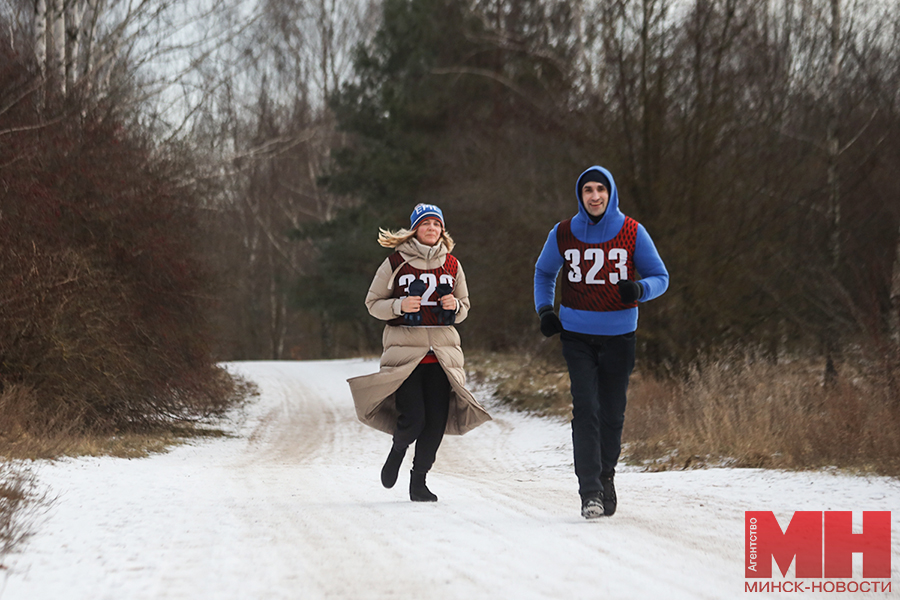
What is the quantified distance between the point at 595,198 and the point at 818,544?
2.23 metres

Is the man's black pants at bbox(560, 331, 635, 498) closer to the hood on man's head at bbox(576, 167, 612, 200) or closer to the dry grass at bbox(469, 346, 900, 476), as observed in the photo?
the hood on man's head at bbox(576, 167, 612, 200)

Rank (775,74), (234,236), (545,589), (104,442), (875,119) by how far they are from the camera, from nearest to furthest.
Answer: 1. (545,589)
2. (104,442)
3. (775,74)
4. (875,119)
5. (234,236)

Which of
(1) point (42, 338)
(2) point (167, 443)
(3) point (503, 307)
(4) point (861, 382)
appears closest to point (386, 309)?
(4) point (861, 382)

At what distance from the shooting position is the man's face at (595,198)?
5.30 metres

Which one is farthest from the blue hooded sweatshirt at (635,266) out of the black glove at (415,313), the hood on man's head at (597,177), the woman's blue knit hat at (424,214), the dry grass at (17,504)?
the dry grass at (17,504)

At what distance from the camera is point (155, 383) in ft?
40.1

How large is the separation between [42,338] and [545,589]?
8.17m

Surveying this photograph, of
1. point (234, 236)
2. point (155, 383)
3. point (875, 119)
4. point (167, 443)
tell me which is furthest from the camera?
point (234, 236)

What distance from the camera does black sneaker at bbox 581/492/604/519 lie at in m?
5.05

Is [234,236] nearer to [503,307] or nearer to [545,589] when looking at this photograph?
[503,307]

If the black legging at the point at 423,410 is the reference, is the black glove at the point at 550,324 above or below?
above

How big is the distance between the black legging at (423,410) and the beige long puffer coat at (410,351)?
86mm

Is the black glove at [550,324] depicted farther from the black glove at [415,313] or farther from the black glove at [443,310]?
the black glove at [415,313]

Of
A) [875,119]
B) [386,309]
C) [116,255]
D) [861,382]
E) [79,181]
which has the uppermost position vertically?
[875,119]
